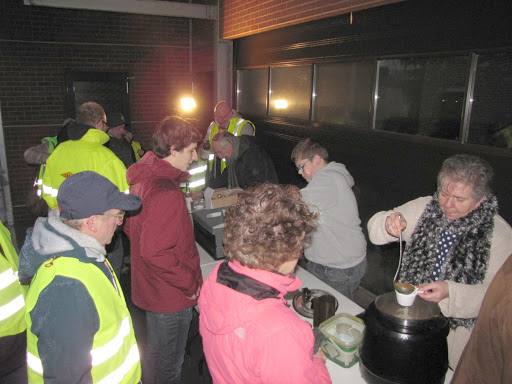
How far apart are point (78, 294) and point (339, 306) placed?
73.6 inches

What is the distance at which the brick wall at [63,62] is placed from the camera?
7.10 m

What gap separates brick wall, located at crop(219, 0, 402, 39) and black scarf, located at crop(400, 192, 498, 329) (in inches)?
94.6

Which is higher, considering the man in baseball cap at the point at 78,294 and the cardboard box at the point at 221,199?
the man in baseball cap at the point at 78,294

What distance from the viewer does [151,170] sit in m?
2.44

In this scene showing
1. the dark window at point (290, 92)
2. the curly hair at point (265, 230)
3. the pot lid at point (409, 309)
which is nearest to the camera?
the curly hair at point (265, 230)

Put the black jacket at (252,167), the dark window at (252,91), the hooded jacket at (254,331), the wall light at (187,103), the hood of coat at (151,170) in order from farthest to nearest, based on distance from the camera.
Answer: the wall light at (187,103) → the dark window at (252,91) → the black jacket at (252,167) → the hood of coat at (151,170) → the hooded jacket at (254,331)

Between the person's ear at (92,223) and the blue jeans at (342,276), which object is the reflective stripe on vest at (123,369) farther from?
the blue jeans at (342,276)

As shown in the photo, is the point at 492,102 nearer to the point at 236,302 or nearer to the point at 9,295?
the point at 236,302

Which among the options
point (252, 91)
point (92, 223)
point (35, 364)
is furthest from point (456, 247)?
point (252, 91)

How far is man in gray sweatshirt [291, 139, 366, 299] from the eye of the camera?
114 inches

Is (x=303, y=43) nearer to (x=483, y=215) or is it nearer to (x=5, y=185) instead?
(x=483, y=215)

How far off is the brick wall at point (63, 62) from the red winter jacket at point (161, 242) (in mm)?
5477

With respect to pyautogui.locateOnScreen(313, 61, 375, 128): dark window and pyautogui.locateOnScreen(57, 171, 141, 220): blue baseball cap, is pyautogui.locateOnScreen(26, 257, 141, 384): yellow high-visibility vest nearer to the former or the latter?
pyautogui.locateOnScreen(57, 171, 141, 220): blue baseball cap

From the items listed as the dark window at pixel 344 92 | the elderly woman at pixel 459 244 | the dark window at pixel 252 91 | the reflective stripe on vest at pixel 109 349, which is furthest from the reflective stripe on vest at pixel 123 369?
the dark window at pixel 252 91
